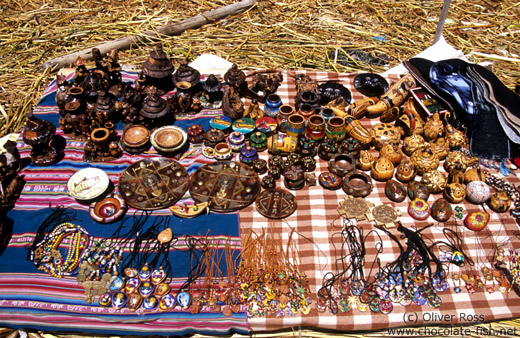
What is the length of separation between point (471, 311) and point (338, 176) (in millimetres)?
1878

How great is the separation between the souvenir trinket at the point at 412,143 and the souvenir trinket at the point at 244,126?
1.92m

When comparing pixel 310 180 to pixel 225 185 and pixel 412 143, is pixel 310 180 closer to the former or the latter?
pixel 225 185

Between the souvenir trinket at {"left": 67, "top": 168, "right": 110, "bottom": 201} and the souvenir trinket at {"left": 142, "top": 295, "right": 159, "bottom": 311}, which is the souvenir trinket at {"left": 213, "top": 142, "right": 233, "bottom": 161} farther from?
the souvenir trinket at {"left": 142, "top": 295, "right": 159, "bottom": 311}

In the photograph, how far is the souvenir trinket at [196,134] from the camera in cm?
483

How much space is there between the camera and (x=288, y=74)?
5918mm

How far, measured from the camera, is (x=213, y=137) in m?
4.77

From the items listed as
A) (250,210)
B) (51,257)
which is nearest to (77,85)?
(51,257)

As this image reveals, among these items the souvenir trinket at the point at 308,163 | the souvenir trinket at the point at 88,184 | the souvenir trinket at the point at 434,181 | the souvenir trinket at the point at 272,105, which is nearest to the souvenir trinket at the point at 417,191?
the souvenir trinket at the point at 434,181

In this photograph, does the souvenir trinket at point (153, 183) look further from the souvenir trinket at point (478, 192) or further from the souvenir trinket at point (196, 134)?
the souvenir trinket at point (478, 192)

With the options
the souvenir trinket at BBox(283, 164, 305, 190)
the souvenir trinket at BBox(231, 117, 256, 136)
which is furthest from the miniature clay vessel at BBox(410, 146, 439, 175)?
the souvenir trinket at BBox(231, 117, 256, 136)

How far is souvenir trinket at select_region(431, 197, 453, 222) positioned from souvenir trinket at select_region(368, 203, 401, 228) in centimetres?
39

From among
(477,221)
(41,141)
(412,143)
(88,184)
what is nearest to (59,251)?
(88,184)

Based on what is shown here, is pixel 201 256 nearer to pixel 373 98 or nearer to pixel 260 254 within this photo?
pixel 260 254

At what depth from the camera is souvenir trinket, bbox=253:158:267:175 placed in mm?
4469
